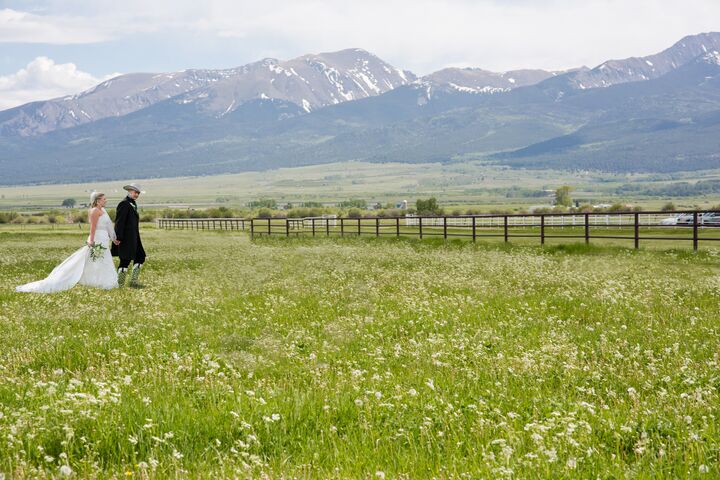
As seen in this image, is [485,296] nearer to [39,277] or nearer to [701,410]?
[701,410]

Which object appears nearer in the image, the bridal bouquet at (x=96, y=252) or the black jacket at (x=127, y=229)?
the bridal bouquet at (x=96, y=252)

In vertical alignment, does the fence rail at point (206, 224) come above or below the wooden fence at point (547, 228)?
below

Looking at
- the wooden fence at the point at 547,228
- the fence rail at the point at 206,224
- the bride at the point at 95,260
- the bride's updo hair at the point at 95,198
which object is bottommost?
the fence rail at the point at 206,224

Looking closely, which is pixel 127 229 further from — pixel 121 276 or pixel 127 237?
pixel 121 276

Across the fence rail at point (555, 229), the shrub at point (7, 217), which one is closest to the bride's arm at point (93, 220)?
the fence rail at point (555, 229)

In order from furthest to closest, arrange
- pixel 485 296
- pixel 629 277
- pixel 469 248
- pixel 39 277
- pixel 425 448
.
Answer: pixel 469 248
pixel 39 277
pixel 629 277
pixel 485 296
pixel 425 448

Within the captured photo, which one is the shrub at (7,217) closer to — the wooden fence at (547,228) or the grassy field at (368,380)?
the wooden fence at (547,228)

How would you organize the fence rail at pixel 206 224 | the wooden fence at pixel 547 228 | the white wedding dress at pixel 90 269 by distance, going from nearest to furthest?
the white wedding dress at pixel 90 269, the wooden fence at pixel 547 228, the fence rail at pixel 206 224

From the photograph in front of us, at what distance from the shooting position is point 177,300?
675 inches

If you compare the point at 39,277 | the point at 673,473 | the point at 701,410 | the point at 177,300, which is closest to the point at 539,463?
the point at 673,473

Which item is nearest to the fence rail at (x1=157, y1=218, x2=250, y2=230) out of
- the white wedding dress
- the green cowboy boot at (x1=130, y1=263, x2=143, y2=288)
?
the green cowboy boot at (x1=130, y1=263, x2=143, y2=288)

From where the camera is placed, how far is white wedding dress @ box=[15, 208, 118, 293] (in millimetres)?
20234

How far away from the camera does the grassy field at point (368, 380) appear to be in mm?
5895

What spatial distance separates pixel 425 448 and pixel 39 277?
2093 cm
